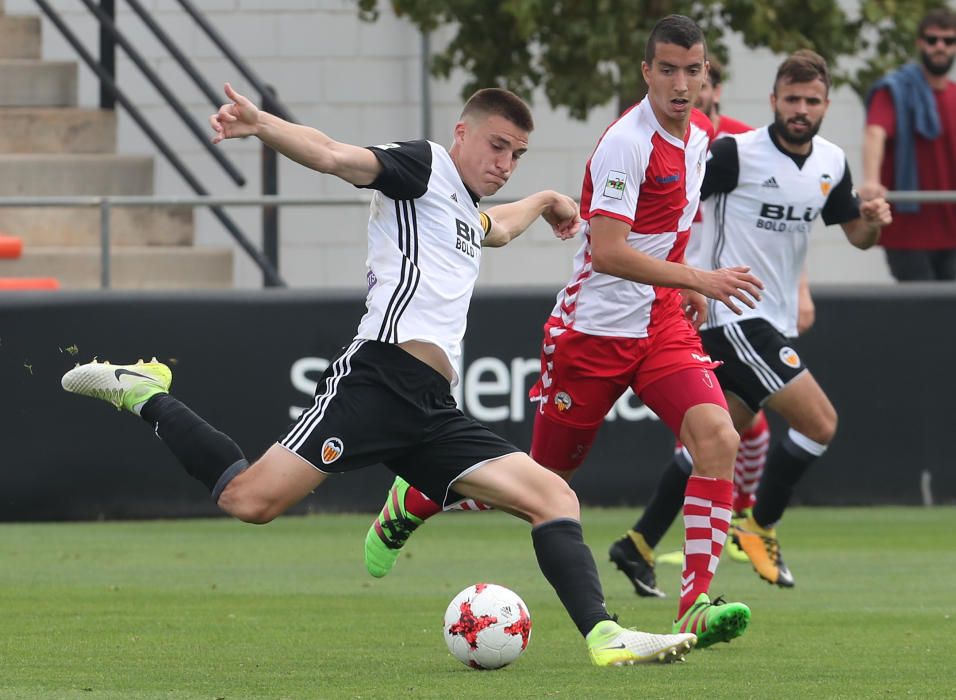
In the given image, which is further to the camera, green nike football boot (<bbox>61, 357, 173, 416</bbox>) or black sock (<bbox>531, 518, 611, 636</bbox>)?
green nike football boot (<bbox>61, 357, 173, 416</bbox>)

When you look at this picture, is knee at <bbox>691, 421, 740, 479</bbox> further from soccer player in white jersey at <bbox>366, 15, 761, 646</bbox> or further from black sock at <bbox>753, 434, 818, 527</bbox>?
black sock at <bbox>753, 434, 818, 527</bbox>

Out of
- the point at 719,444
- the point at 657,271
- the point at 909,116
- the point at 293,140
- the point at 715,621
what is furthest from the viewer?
the point at 909,116

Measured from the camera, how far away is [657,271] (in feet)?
24.6

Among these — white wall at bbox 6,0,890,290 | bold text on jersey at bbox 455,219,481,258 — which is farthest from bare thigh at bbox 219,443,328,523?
white wall at bbox 6,0,890,290

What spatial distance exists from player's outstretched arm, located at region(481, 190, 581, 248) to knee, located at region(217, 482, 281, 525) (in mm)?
1373

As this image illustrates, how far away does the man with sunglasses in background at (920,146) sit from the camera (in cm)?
1312

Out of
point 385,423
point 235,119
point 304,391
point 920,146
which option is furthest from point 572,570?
point 920,146

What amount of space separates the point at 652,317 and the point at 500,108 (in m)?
1.55

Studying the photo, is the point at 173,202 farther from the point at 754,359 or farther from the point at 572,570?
the point at 572,570

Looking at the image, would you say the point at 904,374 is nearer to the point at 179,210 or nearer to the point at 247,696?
the point at 179,210

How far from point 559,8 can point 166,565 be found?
5860 mm

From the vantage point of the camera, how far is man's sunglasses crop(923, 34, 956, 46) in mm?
13031

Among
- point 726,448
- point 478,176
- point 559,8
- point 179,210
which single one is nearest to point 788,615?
point 726,448

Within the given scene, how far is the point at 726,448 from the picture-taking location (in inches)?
305
